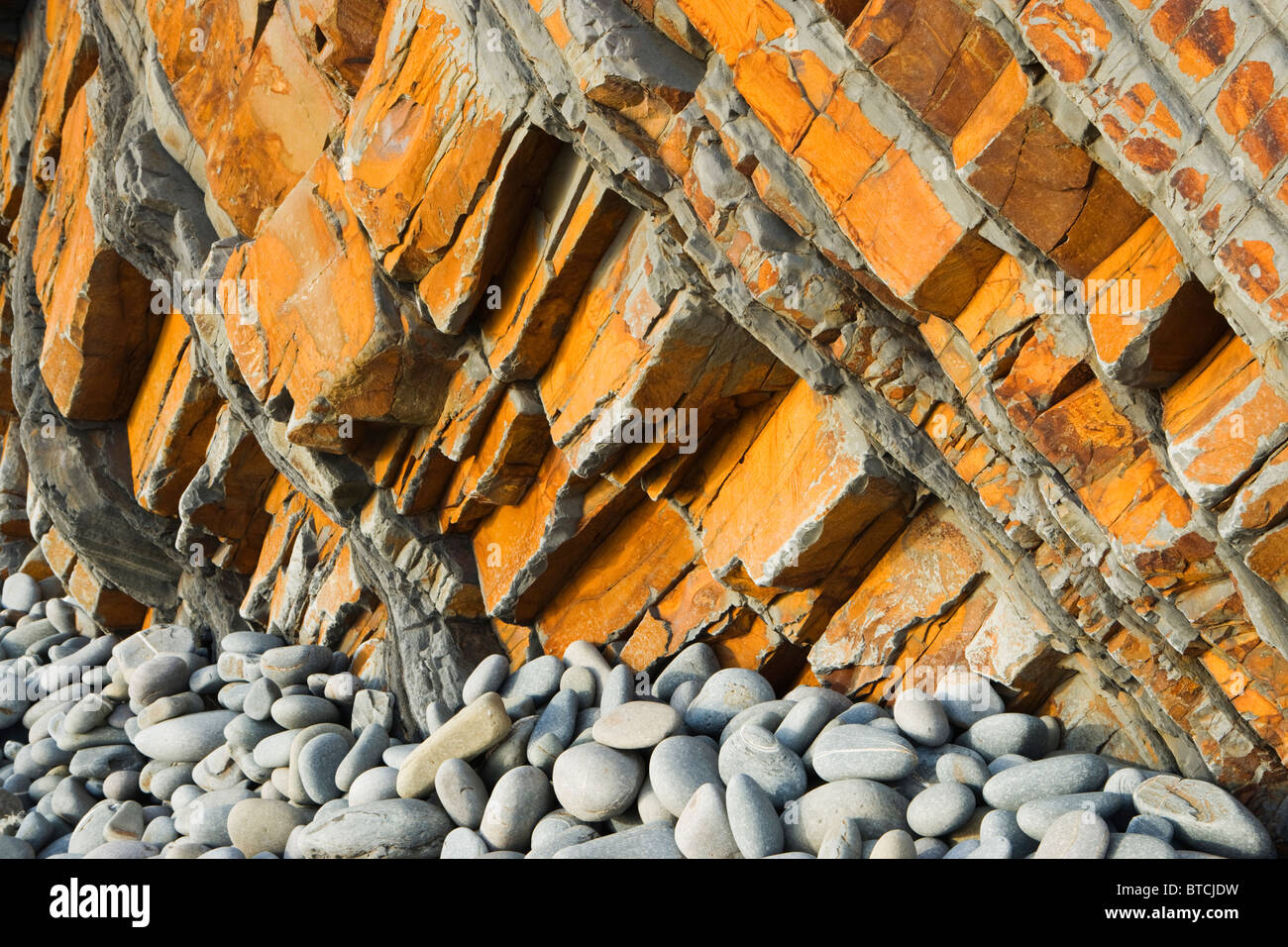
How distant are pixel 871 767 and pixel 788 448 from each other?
209 cm

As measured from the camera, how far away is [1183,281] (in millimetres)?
4117

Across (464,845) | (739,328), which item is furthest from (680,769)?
(739,328)

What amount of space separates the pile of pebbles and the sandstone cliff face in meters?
0.48

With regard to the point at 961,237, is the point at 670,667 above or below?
below

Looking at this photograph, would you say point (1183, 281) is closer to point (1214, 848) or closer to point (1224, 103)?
point (1224, 103)

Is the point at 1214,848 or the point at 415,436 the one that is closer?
the point at 1214,848

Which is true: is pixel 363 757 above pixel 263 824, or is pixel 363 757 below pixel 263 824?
above

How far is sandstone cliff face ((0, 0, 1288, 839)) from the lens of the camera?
4215 mm

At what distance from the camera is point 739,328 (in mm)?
6301

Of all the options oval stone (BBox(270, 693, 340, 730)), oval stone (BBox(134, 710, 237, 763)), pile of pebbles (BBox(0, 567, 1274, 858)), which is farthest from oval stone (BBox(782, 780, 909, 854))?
oval stone (BBox(134, 710, 237, 763))

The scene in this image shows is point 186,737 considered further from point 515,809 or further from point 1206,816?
point 1206,816

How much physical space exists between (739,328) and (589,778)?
2930 millimetres

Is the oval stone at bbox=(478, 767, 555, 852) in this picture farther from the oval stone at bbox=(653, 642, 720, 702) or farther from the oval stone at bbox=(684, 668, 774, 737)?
the oval stone at bbox=(653, 642, 720, 702)

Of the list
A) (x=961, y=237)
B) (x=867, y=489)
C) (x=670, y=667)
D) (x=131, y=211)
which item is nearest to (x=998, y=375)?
(x=961, y=237)
